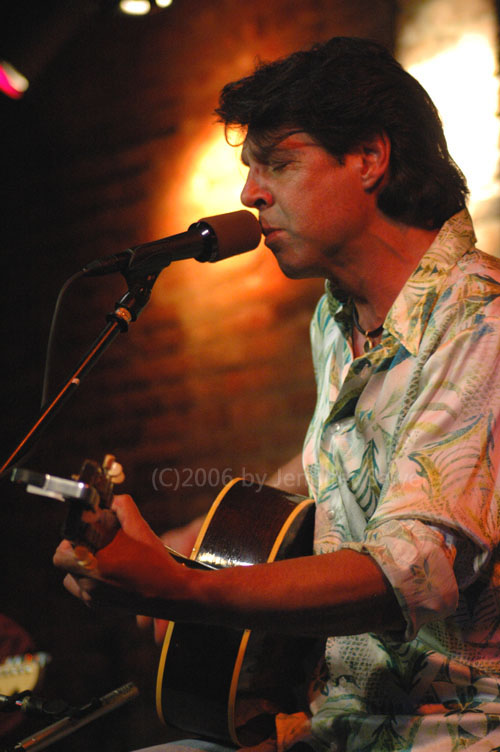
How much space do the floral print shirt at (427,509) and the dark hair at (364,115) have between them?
128mm

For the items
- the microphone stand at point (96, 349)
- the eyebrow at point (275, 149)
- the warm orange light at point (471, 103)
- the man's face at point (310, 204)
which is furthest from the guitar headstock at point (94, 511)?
the warm orange light at point (471, 103)

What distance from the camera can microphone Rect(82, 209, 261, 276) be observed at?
1.26m

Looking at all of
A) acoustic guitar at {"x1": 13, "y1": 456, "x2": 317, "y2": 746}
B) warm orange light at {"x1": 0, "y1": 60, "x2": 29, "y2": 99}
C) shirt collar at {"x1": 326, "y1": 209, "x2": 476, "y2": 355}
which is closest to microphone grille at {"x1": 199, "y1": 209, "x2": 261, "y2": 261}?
shirt collar at {"x1": 326, "y1": 209, "x2": 476, "y2": 355}

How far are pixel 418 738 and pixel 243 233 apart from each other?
1030 mm

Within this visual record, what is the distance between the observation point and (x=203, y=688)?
1.41 m

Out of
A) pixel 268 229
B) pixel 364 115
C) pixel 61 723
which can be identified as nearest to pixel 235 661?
pixel 61 723

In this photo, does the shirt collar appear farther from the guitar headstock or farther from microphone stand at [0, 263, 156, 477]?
Answer: the guitar headstock

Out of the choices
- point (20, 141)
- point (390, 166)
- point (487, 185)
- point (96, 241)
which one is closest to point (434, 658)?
point (390, 166)

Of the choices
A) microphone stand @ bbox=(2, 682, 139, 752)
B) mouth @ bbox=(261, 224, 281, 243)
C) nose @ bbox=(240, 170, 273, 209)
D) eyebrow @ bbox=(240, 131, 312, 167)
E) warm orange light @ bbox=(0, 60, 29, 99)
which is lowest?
microphone stand @ bbox=(2, 682, 139, 752)

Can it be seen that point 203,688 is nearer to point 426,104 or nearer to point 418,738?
point 418,738

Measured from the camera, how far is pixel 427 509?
998 mm

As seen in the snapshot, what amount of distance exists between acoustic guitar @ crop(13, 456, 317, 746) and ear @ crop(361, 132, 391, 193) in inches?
31.1

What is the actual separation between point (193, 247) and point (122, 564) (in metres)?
0.71

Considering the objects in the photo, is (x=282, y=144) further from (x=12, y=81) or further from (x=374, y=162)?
(x=12, y=81)
